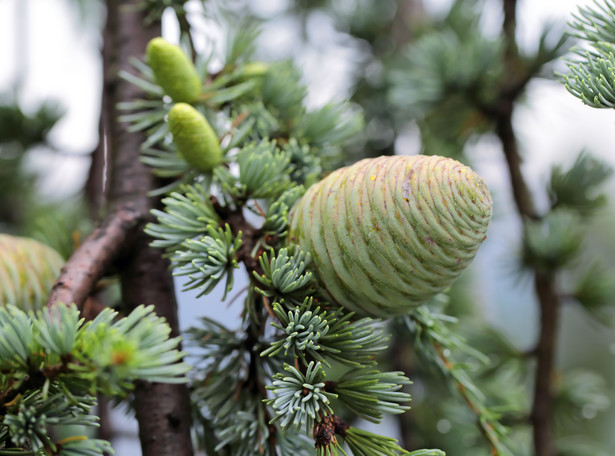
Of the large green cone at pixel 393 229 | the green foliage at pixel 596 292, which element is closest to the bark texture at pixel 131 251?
the large green cone at pixel 393 229

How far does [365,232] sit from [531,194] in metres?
0.29

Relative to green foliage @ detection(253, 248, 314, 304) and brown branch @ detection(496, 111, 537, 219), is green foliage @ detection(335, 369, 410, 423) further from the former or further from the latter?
brown branch @ detection(496, 111, 537, 219)

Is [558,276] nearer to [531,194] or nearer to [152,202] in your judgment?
[531,194]

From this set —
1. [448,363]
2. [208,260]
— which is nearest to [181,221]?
[208,260]

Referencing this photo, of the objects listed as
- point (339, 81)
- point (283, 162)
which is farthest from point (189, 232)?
point (339, 81)

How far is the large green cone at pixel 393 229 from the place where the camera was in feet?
0.74

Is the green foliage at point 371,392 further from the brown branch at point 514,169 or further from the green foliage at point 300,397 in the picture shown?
the brown branch at point 514,169

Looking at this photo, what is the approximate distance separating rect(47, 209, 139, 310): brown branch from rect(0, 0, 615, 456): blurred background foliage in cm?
7

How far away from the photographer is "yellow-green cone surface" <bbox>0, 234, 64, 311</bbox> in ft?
0.96

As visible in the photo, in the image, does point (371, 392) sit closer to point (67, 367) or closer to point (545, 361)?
point (67, 367)

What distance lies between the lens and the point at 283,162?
0.29 m

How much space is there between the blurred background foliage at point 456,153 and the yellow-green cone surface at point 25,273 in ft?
0.14

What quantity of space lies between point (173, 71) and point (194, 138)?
0.15ft

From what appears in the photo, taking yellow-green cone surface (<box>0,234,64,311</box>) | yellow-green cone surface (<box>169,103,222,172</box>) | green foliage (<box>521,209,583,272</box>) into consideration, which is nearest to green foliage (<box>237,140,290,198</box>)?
yellow-green cone surface (<box>169,103,222,172</box>)
